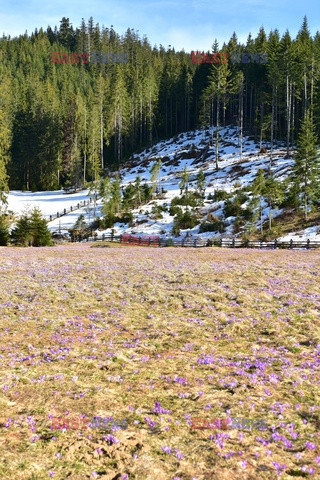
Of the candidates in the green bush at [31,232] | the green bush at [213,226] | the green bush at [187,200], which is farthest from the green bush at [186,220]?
the green bush at [31,232]

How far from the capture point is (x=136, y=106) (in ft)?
311

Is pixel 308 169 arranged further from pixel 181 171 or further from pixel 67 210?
pixel 67 210

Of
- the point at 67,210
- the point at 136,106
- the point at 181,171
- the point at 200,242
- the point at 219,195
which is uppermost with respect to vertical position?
the point at 136,106

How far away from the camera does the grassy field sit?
4.71 m

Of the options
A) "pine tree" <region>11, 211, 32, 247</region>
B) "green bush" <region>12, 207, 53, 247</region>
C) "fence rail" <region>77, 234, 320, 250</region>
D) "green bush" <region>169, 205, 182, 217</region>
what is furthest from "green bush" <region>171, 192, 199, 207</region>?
"pine tree" <region>11, 211, 32, 247</region>

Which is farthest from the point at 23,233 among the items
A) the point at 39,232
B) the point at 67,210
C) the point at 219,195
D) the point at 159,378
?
the point at 159,378

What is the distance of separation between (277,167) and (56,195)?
155ft

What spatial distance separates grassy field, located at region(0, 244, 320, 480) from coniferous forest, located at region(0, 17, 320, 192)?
5559cm

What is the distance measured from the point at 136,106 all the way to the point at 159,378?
320 feet

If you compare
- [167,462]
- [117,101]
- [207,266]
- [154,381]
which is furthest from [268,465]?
[117,101]

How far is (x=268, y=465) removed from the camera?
4.64 metres

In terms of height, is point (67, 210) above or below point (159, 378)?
above

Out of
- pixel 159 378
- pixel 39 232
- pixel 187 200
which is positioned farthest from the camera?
pixel 187 200

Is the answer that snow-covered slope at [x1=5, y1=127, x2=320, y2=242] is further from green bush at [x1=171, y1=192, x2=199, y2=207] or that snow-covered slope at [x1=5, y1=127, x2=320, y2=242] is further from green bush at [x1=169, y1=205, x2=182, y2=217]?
green bush at [x1=171, y1=192, x2=199, y2=207]
